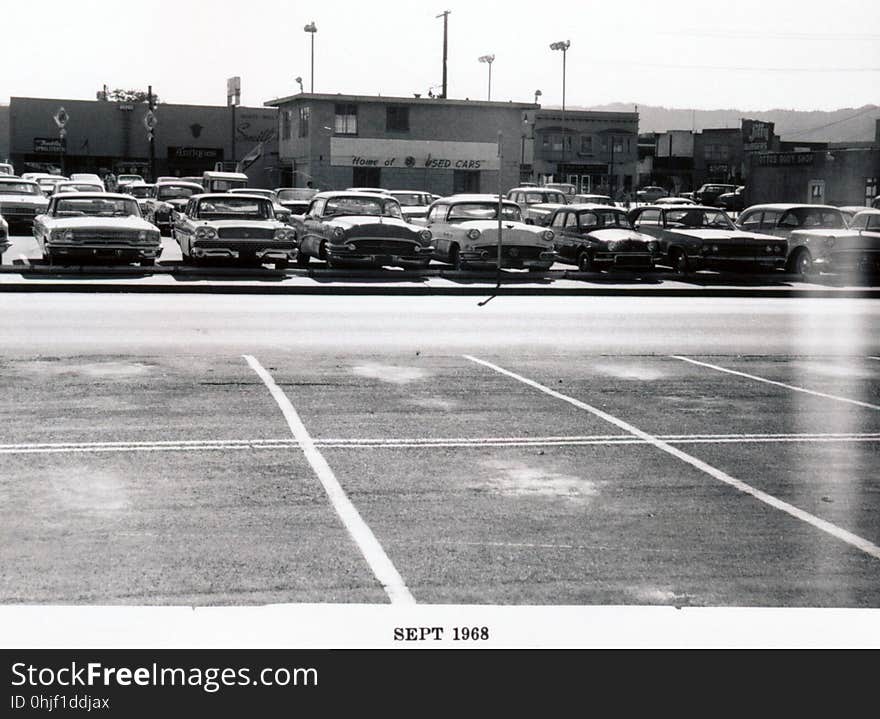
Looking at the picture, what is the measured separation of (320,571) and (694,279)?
838 inches

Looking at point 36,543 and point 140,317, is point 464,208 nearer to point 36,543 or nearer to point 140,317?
point 140,317

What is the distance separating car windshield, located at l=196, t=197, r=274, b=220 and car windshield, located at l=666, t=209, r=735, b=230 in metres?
9.15

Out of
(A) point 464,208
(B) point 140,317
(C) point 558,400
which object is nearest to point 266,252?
(A) point 464,208

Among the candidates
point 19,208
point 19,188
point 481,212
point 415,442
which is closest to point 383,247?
point 481,212

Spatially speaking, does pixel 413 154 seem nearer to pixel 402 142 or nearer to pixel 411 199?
pixel 402 142

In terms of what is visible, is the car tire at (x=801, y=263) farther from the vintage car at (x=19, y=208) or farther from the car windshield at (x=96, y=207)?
the vintage car at (x=19, y=208)

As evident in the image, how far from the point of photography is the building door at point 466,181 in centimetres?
5938

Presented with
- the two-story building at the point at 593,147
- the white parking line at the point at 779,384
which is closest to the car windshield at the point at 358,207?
the white parking line at the point at 779,384

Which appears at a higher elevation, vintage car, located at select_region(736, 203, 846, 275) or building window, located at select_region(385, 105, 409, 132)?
building window, located at select_region(385, 105, 409, 132)

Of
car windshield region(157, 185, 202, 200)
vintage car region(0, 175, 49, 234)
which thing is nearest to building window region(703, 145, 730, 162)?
car windshield region(157, 185, 202, 200)

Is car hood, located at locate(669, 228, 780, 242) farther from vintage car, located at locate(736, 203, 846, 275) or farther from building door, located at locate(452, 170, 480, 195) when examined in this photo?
building door, located at locate(452, 170, 480, 195)

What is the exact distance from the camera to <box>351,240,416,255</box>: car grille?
24.5 metres

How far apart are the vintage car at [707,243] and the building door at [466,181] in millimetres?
31659

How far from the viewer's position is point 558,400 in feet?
35.8
